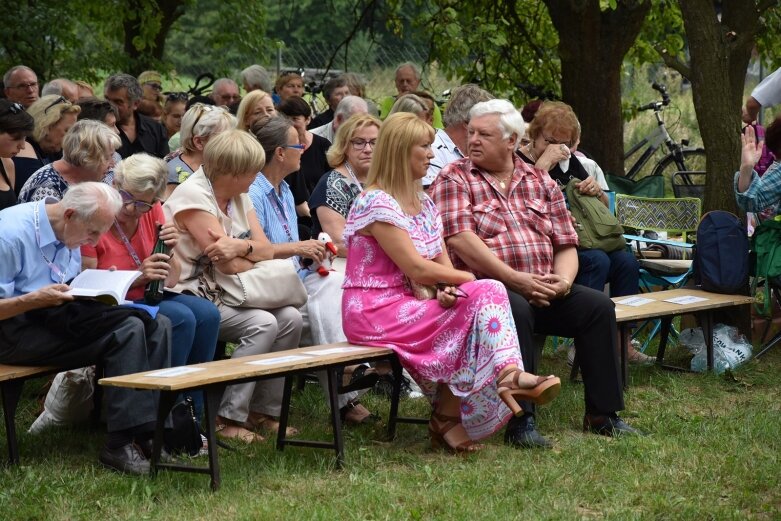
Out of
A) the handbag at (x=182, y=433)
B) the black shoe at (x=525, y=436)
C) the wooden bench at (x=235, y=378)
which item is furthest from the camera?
the black shoe at (x=525, y=436)

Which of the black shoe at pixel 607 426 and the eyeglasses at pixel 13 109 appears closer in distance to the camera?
the black shoe at pixel 607 426

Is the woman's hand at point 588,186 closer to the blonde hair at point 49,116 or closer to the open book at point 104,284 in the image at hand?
the blonde hair at point 49,116

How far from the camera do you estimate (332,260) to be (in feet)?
21.8

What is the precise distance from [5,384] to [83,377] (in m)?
0.86

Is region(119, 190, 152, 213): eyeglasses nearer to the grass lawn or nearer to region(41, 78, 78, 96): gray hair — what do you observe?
the grass lawn

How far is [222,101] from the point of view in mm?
11359

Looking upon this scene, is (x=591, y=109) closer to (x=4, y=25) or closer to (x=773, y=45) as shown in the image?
(x=773, y=45)

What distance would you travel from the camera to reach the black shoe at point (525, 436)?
18.5 ft

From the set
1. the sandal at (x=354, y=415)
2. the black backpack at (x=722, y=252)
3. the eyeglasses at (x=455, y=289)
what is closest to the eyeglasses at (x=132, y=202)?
the eyeglasses at (x=455, y=289)

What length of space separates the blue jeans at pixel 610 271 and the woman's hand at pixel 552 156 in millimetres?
586

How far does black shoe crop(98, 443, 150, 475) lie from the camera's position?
16.6ft

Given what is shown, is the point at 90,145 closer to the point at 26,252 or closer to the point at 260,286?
the point at 26,252

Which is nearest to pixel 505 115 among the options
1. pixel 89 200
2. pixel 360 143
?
pixel 360 143

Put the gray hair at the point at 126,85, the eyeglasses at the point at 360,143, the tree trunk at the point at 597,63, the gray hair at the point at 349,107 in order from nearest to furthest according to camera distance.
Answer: the eyeglasses at the point at 360,143, the gray hair at the point at 349,107, the gray hair at the point at 126,85, the tree trunk at the point at 597,63
